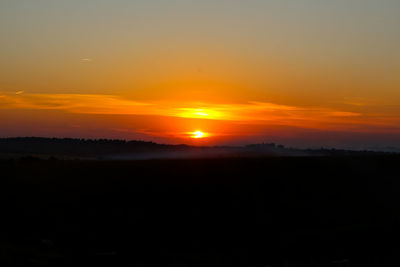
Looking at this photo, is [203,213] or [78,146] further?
[78,146]

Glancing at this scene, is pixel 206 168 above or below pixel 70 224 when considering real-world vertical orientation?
above

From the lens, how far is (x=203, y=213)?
29.8 m

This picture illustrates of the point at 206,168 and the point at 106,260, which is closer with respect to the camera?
the point at 106,260

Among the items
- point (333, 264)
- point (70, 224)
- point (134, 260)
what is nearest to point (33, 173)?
point (70, 224)

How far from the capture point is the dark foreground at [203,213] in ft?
72.7

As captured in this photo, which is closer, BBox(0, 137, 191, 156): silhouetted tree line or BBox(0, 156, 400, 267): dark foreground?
BBox(0, 156, 400, 267): dark foreground

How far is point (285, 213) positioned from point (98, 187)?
10.0 m

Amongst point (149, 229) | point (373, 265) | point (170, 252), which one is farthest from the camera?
point (149, 229)

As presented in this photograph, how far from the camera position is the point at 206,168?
3847cm

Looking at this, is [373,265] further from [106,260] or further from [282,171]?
[282,171]

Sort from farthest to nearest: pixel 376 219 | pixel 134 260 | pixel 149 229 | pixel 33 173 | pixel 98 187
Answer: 1. pixel 33 173
2. pixel 98 187
3. pixel 376 219
4. pixel 149 229
5. pixel 134 260

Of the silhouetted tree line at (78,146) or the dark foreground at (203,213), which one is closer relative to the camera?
the dark foreground at (203,213)

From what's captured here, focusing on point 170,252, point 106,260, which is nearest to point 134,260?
point 106,260

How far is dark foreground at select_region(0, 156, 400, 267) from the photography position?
22.2 m
